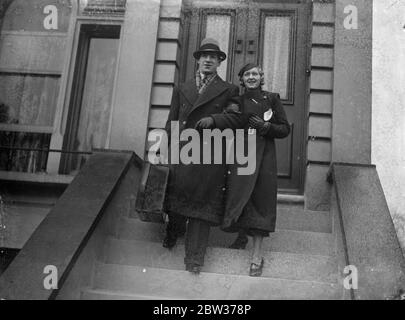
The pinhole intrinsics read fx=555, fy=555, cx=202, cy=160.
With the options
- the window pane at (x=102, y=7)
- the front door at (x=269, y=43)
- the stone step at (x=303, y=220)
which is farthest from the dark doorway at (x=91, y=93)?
the stone step at (x=303, y=220)

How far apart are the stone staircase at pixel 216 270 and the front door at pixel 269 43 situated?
2.01 metres

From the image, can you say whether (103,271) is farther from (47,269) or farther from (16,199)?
(16,199)

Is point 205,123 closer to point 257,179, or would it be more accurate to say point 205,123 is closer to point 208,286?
point 257,179

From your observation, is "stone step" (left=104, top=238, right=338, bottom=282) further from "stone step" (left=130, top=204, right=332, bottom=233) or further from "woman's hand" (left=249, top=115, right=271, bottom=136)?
"woman's hand" (left=249, top=115, right=271, bottom=136)

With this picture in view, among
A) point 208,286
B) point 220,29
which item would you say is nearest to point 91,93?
point 220,29

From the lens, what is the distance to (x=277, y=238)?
614 centimetres

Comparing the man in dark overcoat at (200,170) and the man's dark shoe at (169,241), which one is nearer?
the man in dark overcoat at (200,170)

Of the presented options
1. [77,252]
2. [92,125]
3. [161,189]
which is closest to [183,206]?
[161,189]

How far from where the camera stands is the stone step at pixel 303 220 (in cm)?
661

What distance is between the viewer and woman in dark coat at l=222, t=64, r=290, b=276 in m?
5.25

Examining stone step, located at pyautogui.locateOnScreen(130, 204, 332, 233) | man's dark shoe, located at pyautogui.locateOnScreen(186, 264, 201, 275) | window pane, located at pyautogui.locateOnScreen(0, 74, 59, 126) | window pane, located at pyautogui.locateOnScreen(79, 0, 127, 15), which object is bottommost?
man's dark shoe, located at pyautogui.locateOnScreen(186, 264, 201, 275)

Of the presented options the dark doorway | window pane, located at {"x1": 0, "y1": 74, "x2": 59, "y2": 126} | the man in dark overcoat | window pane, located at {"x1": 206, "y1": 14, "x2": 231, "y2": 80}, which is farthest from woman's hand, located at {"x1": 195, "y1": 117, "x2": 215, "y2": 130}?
window pane, located at {"x1": 0, "y1": 74, "x2": 59, "y2": 126}

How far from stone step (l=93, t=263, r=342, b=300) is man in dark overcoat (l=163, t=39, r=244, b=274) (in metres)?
0.15

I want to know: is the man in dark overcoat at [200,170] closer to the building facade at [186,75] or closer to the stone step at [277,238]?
the stone step at [277,238]
